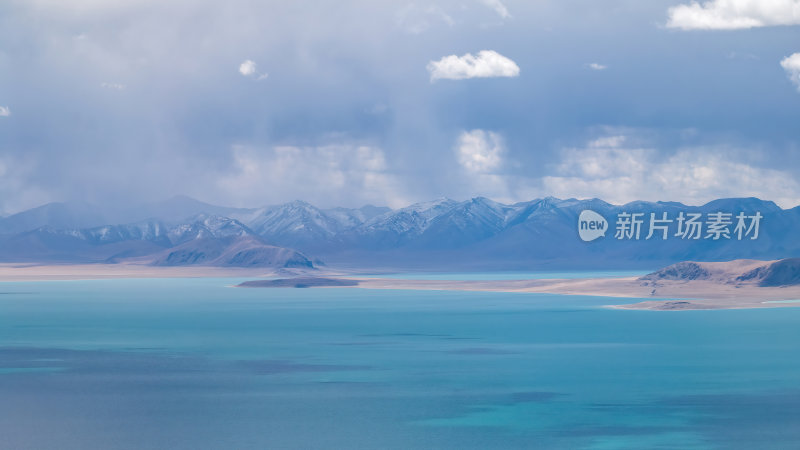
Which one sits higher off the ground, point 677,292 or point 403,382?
point 677,292

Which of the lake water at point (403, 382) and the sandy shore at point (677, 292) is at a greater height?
the sandy shore at point (677, 292)

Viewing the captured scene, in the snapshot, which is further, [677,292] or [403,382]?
[677,292]

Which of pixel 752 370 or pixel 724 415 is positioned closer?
pixel 724 415

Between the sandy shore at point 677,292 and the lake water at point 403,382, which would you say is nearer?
the lake water at point 403,382

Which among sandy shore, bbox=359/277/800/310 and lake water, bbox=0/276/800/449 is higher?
sandy shore, bbox=359/277/800/310

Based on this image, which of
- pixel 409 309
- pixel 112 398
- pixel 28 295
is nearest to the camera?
pixel 112 398

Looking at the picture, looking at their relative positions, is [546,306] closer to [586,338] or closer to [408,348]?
[586,338]

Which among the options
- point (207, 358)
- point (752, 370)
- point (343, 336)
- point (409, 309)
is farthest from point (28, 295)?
point (752, 370)

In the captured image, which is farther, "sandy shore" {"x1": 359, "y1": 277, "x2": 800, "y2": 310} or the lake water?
"sandy shore" {"x1": 359, "y1": 277, "x2": 800, "y2": 310}
